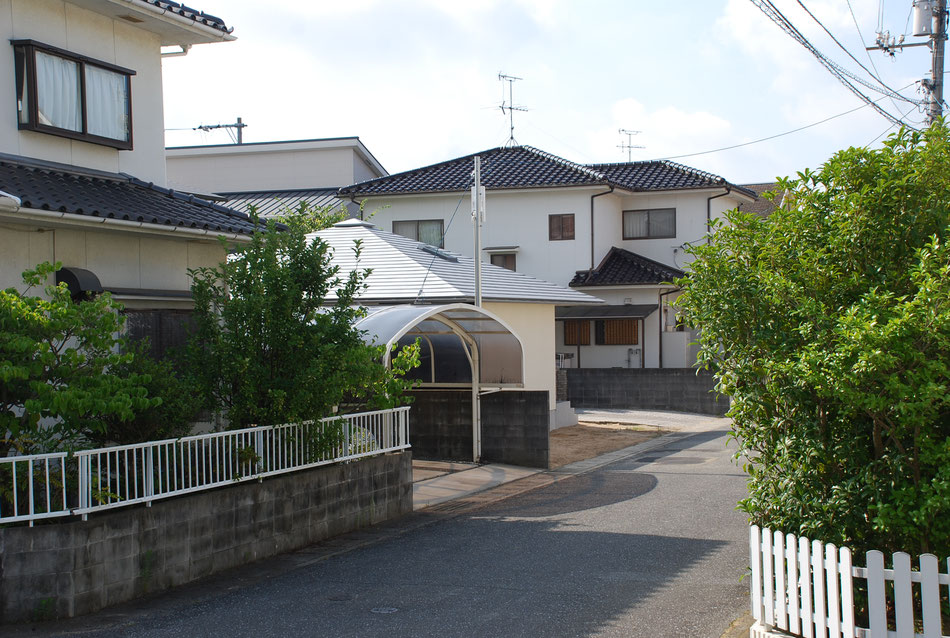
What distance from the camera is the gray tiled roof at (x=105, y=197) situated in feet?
31.7

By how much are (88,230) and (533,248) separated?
21782 mm

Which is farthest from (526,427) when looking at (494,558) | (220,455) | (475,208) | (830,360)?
(830,360)

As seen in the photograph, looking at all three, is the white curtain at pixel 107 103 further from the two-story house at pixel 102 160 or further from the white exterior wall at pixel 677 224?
the white exterior wall at pixel 677 224

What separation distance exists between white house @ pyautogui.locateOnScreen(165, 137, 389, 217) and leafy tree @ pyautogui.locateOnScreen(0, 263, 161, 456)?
2653 centimetres

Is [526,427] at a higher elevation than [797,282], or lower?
lower

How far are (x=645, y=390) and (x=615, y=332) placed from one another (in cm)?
313

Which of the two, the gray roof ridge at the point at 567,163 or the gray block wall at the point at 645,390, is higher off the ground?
the gray roof ridge at the point at 567,163

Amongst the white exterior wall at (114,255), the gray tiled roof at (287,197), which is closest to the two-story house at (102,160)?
the white exterior wall at (114,255)

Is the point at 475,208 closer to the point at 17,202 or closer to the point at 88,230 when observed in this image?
the point at 88,230

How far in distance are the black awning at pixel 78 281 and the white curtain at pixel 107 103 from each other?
255 cm

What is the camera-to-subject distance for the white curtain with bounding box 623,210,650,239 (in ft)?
108

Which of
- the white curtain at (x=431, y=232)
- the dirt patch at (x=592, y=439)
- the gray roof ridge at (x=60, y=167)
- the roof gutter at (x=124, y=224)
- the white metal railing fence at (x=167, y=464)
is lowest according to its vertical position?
the dirt patch at (x=592, y=439)

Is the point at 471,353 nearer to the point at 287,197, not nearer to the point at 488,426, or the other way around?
the point at 488,426

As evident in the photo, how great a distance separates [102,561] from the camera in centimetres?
752
